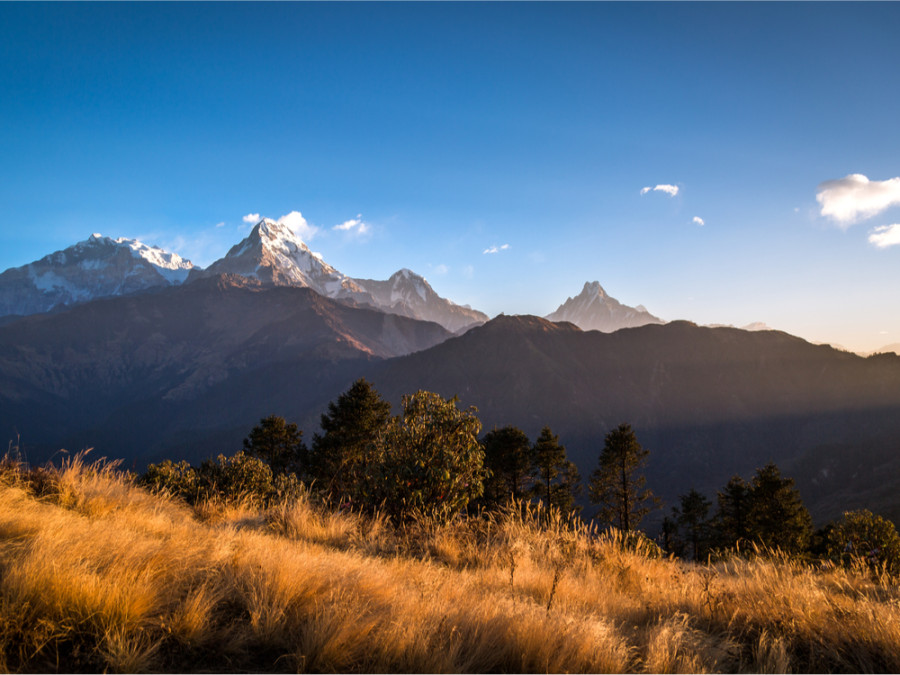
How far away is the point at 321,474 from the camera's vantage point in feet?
134

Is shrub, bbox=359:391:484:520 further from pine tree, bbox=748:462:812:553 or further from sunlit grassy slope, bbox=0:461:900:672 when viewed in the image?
pine tree, bbox=748:462:812:553

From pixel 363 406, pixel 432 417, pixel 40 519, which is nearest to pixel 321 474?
pixel 363 406

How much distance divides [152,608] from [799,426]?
255365 mm

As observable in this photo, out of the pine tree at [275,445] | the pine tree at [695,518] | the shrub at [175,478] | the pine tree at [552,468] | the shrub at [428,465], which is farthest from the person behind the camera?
the pine tree at [695,518]

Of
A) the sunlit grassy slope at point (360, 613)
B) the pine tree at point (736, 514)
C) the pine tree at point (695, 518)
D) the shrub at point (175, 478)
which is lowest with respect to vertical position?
the pine tree at point (695, 518)

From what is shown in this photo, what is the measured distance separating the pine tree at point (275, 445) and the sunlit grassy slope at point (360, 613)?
41.3 metres

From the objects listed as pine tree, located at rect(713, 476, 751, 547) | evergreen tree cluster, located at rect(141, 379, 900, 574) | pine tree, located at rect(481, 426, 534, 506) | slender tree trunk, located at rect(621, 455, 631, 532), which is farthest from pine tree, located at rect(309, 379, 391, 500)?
pine tree, located at rect(713, 476, 751, 547)

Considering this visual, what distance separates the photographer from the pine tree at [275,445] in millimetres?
44375

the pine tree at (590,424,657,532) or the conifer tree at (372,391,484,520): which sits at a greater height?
the conifer tree at (372,391,484,520)

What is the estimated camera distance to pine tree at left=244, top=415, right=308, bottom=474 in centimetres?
4438

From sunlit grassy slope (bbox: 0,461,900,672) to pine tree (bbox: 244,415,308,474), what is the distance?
4133 cm

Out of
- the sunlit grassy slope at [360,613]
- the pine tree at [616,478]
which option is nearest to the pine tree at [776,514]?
the pine tree at [616,478]

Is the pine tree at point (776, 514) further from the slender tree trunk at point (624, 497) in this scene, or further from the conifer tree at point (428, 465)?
the conifer tree at point (428, 465)

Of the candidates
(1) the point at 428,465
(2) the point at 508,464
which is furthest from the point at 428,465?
(2) the point at 508,464
